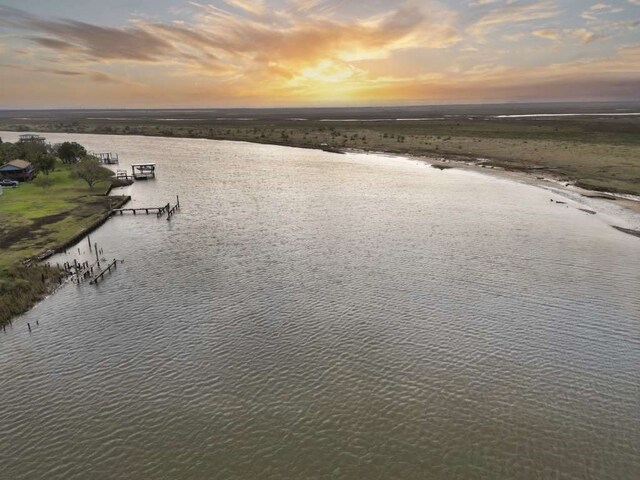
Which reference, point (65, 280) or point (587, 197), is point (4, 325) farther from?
point (587, 197)

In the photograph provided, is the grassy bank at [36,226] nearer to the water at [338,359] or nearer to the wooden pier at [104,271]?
the water at [338,359]

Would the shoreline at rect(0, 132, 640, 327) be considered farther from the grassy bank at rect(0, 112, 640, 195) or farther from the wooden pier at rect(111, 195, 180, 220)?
the grassy bank at rect(0, 112, 640, 195)

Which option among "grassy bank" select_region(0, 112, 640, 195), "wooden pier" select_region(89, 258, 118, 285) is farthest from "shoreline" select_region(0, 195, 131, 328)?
"grassy bank" select_region(0, 112, 640, 195)

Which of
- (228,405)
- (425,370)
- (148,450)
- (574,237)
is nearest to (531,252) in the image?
(574,237)

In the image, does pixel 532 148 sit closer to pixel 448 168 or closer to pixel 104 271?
pixel 448 168

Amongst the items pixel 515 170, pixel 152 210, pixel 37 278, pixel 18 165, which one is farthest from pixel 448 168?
pixel 18 165
